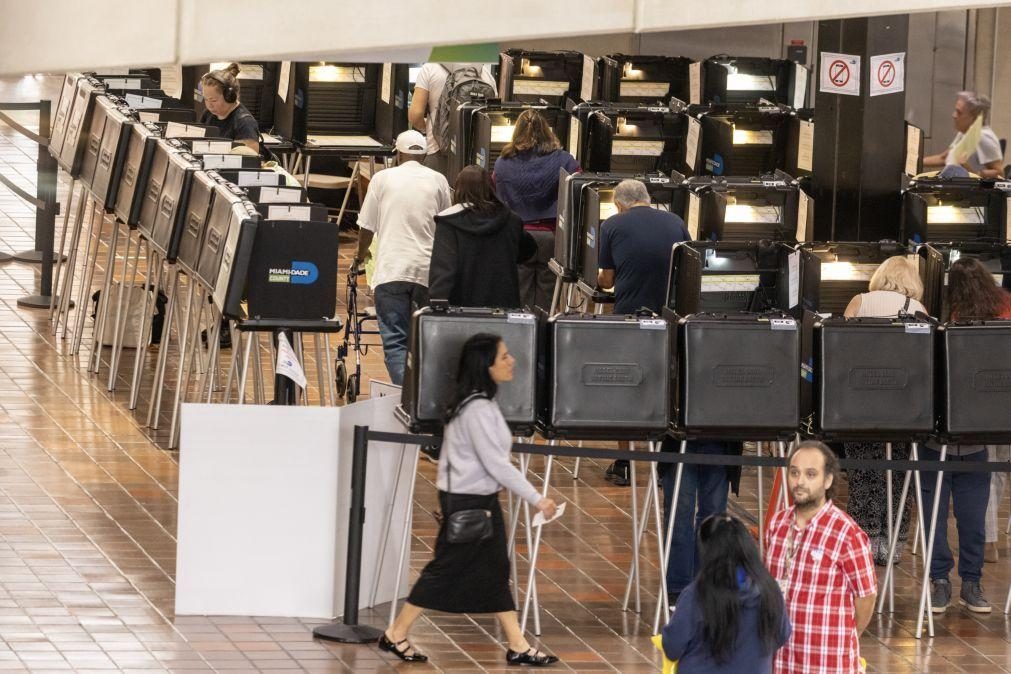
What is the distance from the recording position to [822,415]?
23.7 ft

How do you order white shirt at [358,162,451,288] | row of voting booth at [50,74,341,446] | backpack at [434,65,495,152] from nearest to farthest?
row of voting booth at [50,74,341,446] < white shirt at [358,162,451,288] < backpack at [434,65,495,152]

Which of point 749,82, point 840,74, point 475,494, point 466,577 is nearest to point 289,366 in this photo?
point 475,494

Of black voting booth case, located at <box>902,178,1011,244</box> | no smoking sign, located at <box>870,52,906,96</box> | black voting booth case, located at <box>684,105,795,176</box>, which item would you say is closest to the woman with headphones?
black voting booth case, located at <box>684,105,795,176</box>

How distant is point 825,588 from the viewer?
517cm

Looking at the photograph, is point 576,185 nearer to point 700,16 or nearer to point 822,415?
point 822,415

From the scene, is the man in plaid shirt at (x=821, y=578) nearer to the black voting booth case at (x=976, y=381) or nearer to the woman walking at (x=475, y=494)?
the woman walking at (x=475, y=494)

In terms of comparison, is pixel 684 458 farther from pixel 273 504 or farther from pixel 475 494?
pixel 273 504

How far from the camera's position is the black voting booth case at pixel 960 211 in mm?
10117

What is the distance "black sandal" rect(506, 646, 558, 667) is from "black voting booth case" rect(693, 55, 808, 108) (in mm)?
9167

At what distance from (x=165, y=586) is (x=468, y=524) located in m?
1.79

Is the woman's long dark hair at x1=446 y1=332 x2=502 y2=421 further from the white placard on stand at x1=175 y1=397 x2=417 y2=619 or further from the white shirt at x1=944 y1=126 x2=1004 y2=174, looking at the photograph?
the white shirt at x1=944 y1=126 x2=1004 y2=174

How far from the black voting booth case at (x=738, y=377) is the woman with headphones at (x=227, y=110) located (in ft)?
18.8

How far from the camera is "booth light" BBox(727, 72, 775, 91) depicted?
599 inches

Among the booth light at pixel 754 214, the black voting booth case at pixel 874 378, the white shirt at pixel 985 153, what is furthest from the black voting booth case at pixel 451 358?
the white shirt at pixel 985 153
